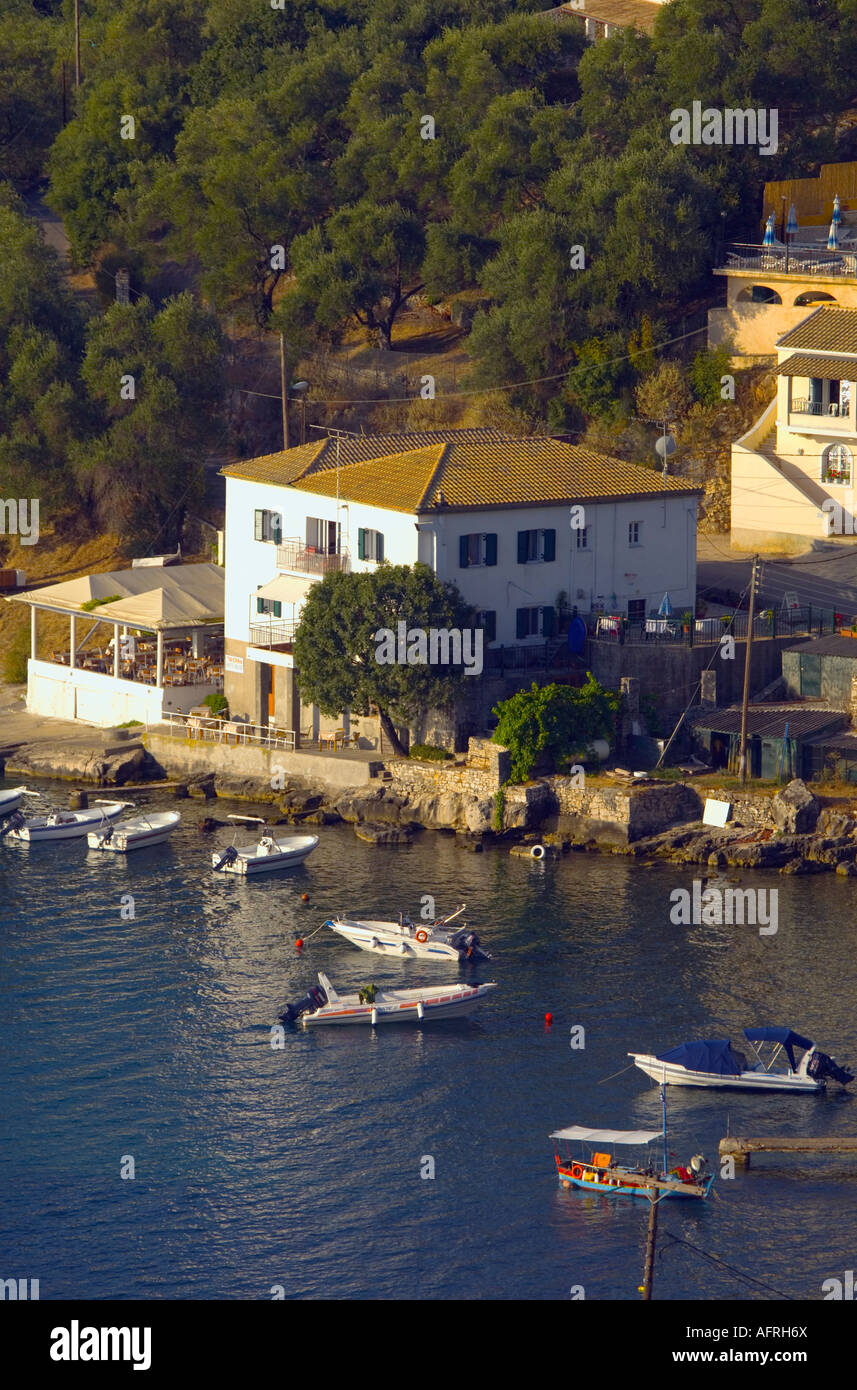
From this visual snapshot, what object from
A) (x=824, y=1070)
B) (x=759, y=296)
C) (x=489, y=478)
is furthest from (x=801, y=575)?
(x=824, y=1070)

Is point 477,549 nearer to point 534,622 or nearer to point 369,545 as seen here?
point 534,622

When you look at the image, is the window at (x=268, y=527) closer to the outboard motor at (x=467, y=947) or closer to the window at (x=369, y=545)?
the window at (x=369, y=545)

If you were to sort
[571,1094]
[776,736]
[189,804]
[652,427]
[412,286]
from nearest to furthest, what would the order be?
[571,1094] → [776,736] → [189,804] → [652,427] → [412,286]

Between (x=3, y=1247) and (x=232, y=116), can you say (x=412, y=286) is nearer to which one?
(x=232, y=116)

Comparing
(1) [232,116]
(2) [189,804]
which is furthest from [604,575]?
(1) [232,116]

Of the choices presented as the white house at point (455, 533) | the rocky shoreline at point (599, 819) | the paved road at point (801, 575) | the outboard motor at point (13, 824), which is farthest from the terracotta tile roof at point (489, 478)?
the outboard motor at point (13, 824)
